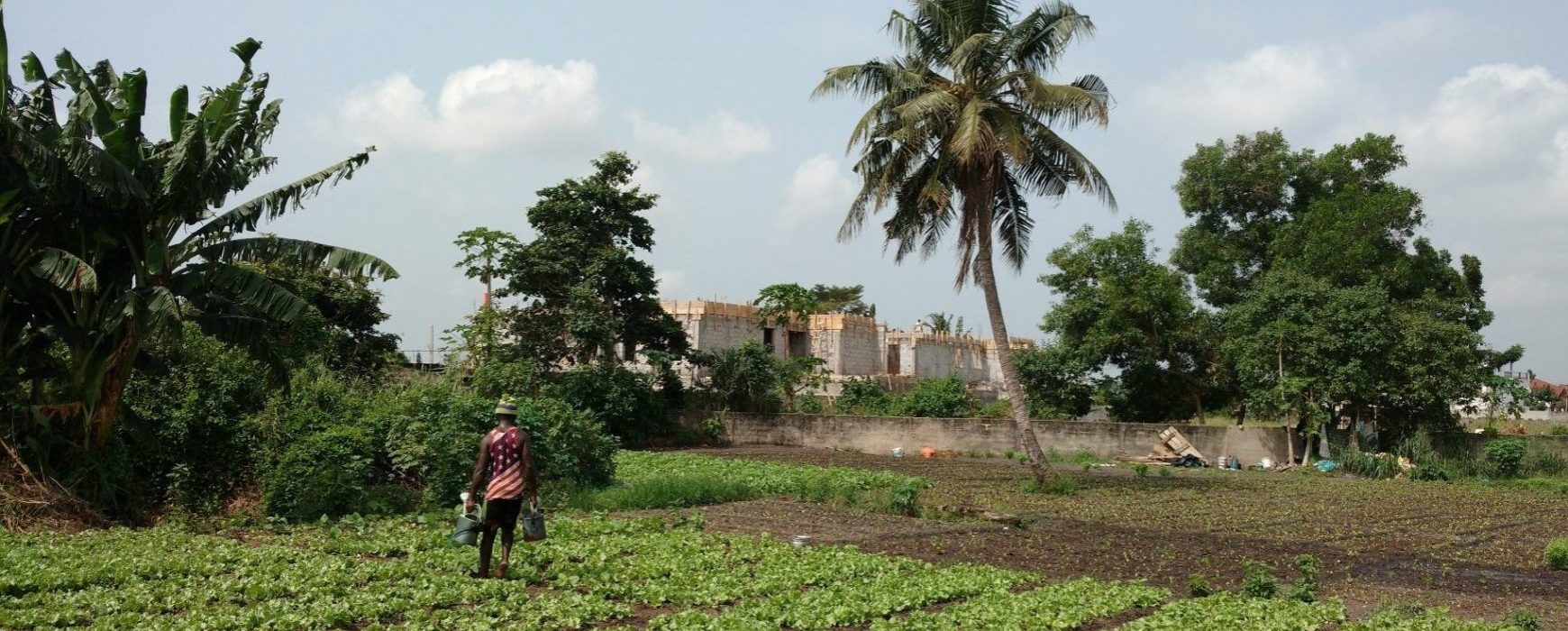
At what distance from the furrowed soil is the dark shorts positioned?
4.55m

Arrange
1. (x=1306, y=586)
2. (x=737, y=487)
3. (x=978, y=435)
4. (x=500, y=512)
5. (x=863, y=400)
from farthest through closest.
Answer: (x=863, y=400) → (x=978, y=435) → (x=737, y=487) → (x=500, y=512) → (x=1306, y=586)

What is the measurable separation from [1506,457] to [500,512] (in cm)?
2607

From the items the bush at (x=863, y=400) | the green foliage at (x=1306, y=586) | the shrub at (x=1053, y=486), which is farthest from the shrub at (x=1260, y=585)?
the bush at (x=863, y=400)

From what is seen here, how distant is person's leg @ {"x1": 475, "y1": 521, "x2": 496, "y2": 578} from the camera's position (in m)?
11.0

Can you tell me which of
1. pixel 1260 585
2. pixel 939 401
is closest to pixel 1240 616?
pixel 1260 585

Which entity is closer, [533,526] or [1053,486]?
[533,526]

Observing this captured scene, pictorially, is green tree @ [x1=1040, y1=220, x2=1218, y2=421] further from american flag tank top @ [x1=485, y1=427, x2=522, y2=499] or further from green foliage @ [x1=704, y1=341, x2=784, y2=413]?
american flag tank top @ [x1=485, y1=427, x2=522, y2=499]

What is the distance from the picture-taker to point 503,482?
11234 mm

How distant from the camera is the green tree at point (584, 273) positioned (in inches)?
1411

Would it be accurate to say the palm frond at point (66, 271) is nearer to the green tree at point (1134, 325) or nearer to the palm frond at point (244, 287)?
the palm frond at point (244, 287)

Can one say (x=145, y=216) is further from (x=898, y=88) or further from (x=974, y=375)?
(x=974, y=375)

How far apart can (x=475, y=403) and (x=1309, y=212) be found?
27.8 metres

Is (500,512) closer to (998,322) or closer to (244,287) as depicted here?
(244,287)

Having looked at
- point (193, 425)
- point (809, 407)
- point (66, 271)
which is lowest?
point (193, 425)
